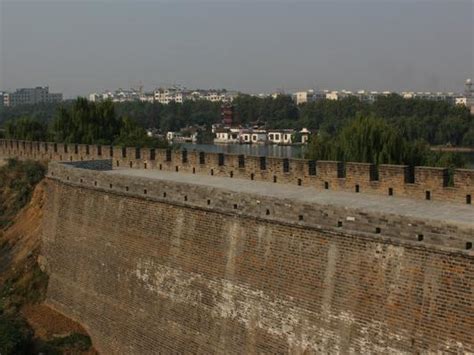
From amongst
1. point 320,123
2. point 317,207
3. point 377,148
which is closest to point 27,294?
point 317,207

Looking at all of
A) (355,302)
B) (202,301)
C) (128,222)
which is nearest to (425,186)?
(355,302)

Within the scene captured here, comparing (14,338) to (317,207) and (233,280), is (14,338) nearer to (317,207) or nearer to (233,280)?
(233,280)

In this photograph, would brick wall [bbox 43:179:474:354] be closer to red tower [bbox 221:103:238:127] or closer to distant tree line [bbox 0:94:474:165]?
distant tree line [bbox 0:94:474:165]

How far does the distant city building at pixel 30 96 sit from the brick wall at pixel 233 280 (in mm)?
171537

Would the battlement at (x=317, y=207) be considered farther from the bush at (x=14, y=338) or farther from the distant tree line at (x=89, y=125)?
the distant tree line at (x=89, y=125)

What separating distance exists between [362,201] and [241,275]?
6.34 ft

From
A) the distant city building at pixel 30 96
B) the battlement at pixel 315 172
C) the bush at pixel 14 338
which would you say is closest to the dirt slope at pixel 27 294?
the bush at pixel 14 338

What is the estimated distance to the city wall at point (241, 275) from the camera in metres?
7.02

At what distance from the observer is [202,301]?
9.98 metres

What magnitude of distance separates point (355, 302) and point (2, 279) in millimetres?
10016

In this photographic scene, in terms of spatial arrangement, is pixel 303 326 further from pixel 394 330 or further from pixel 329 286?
pixel 394 330

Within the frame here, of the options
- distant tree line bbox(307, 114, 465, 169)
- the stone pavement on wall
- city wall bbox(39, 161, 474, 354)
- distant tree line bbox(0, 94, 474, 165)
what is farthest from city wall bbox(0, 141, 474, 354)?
distant tree line bbox(0, 94, 474, 165)

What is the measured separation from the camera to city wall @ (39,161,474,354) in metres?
7.02

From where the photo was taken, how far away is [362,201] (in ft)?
30.3
